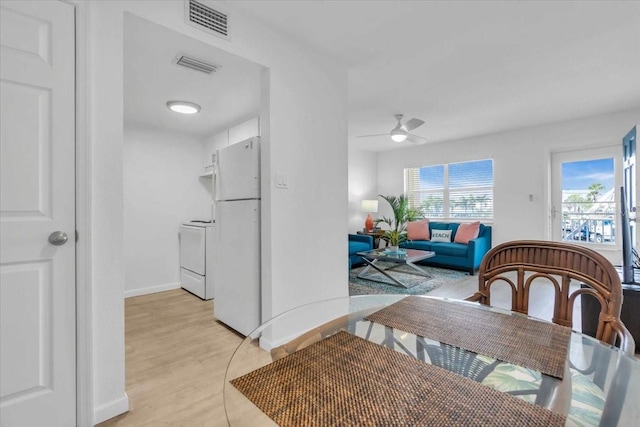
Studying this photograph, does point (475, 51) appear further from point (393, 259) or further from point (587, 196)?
point (587, 196)

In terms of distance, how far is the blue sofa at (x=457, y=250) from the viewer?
15.9 ft

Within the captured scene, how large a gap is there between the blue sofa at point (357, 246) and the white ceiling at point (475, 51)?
2.11 metres

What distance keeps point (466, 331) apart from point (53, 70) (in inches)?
Result: 80.7

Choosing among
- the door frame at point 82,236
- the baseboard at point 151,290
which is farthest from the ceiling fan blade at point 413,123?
the baseboard at point 151,290

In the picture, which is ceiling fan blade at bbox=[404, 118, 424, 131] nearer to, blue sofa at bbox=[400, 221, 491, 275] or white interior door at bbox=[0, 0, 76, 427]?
blue sofa at bbox=[400, 221, 491, 275]

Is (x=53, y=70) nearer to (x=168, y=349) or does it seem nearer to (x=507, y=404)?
(x=168, y=349)

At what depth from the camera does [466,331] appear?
105 cm

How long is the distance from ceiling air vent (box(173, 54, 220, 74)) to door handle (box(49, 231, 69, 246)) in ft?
4.81

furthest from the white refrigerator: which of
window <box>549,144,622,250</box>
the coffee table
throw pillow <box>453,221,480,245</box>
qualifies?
window <box>549,144,622,250</box>

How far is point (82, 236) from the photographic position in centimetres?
148

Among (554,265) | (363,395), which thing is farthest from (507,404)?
(554,265)

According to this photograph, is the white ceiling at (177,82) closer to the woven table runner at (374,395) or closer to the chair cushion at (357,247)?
the woven table runner at (374,395)

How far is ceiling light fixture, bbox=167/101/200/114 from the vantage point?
3.21m

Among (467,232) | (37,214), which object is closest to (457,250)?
(467,232)
